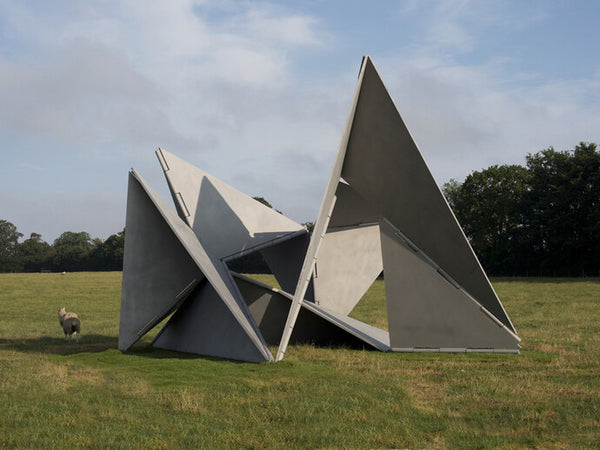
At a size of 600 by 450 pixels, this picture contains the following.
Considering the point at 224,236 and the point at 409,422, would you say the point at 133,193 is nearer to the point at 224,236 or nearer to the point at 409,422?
the point at 224,236

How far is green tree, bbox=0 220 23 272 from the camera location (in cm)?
8875

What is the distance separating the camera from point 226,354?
13.7 metres

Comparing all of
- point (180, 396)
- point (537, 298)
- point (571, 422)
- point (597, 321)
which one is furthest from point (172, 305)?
point (537, 298)

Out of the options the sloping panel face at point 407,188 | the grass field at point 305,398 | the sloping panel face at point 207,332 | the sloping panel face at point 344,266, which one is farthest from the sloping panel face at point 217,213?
the sloping panel face at point 407,188

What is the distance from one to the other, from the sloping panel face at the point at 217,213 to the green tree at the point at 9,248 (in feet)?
264

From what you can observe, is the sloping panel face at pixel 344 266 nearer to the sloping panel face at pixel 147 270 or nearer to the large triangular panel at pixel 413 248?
the large triangular panel at pixel 413 248

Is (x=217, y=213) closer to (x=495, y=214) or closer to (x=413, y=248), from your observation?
(x=413, y=248)

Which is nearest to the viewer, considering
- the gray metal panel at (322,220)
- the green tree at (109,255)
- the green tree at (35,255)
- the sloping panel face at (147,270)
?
the gray metal panel at (322,220)

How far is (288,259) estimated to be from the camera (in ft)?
64.5

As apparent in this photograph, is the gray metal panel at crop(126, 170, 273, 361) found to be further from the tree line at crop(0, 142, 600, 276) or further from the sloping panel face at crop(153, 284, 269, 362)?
the tree line at crop(0, 142, 600, 276)

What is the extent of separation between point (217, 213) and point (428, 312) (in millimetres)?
7236

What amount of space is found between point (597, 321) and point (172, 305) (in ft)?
52.1

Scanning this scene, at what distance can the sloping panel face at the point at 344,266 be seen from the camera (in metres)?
18.9

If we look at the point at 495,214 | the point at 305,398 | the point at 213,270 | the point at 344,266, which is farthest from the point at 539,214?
the point at 305,398
